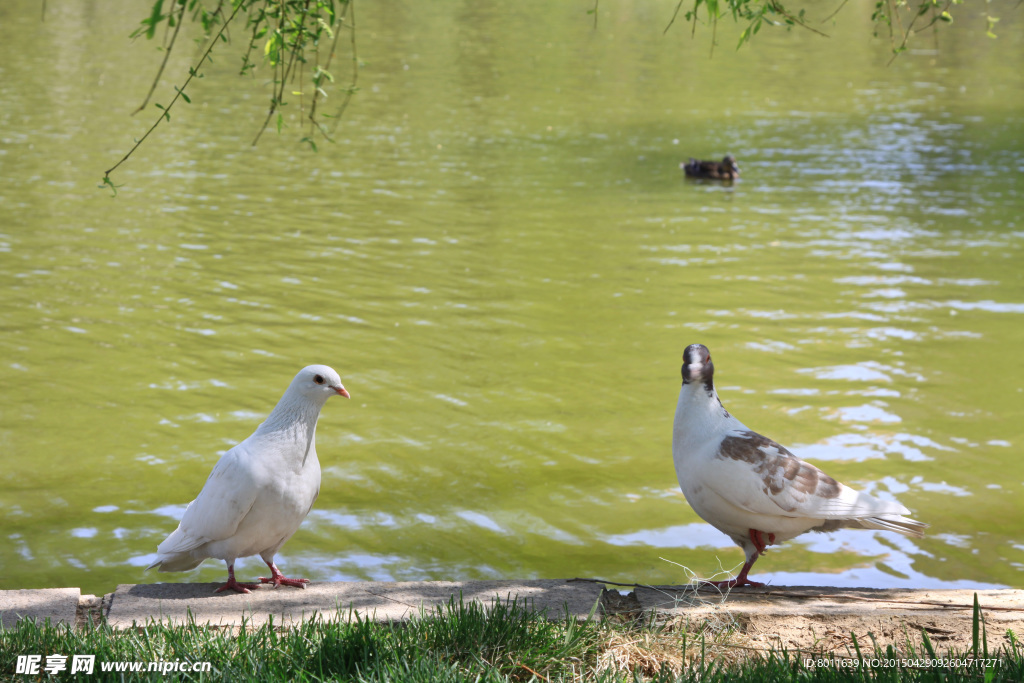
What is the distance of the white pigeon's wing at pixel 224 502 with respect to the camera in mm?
4453

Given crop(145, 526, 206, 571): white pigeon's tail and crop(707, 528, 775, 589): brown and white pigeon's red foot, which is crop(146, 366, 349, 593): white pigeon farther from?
crop(707, 528, 775, 589): brown and white pigeon's red foot

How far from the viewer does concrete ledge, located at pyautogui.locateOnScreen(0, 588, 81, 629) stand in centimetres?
408

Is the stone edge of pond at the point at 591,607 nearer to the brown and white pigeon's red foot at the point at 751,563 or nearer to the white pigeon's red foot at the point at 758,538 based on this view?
the brown and white pigeon's red foot at the point at 751,563

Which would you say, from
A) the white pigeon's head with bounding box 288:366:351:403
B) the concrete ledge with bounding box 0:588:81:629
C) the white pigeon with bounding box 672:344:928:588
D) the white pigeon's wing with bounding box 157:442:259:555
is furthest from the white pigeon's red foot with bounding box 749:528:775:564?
the concrete ledge with bounding box 0:588:81:629

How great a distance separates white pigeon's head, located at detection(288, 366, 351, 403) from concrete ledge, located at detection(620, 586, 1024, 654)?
1.77 m

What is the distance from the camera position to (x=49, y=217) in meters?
13.1

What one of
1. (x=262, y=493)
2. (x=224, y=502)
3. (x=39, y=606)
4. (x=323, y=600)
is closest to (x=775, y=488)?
(x=323, y=600)

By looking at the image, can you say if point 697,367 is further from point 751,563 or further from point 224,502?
point 224,502

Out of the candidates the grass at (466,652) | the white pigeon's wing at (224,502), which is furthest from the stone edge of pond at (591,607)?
the white pigeon's wing at (224,502)

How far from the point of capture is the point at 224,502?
4.46 m

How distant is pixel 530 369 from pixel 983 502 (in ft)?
13.3

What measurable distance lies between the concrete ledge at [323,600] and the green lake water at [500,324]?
4.90ft

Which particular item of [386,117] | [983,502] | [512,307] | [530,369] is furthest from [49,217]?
[983,502]

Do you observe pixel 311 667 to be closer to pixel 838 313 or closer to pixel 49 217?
pixel 838 313
